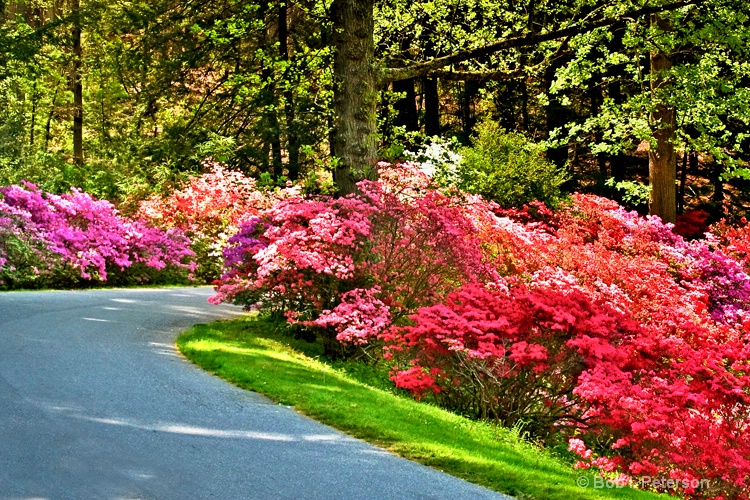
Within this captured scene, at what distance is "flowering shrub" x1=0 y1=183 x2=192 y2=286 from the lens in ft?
47.1

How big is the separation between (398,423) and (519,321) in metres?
2.18

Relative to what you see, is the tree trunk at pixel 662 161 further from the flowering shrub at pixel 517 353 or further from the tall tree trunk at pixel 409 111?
the tall tree trunk at pixel 409 111

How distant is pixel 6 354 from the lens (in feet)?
26.2

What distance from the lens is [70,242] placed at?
50.9 feet

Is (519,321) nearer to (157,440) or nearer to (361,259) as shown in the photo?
(361,259)

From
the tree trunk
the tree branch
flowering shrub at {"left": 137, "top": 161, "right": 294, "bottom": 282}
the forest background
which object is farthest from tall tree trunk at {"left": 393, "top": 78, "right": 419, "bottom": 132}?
the tree branch

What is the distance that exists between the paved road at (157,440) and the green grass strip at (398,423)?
0.74ft

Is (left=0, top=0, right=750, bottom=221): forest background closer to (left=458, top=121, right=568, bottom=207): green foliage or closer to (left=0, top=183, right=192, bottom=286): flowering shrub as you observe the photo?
(left=458, top=121, right=568, bottom=207): green foliage

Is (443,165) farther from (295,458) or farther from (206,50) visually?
(206,50)

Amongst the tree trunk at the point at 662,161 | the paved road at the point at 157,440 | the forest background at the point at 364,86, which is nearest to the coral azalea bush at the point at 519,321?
the forest background at the point at 364,86

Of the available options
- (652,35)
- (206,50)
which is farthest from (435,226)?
(206,50)

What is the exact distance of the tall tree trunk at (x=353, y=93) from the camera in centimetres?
1128

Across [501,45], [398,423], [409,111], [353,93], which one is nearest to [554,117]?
[409,111]

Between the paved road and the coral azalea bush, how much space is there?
84.1 inches
